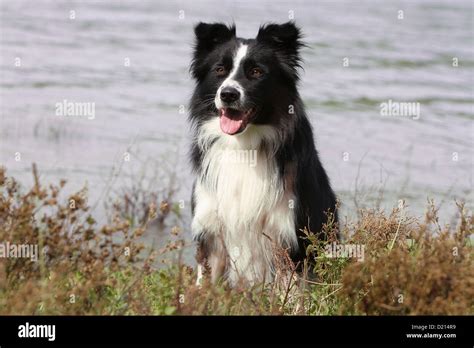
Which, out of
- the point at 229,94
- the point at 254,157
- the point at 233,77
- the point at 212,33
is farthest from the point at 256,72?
the point at 254,157

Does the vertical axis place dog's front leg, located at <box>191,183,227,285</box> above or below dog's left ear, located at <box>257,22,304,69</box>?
below

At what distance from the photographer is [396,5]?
2388 centimetres

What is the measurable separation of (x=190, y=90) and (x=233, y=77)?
3.20 feet

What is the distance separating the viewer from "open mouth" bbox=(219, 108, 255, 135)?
6906 mm

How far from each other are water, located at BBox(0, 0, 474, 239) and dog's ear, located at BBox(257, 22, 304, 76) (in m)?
1.27

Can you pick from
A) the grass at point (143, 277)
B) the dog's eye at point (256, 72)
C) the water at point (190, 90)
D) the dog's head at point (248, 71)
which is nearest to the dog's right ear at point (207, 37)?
the dog's head at point (248, 71)

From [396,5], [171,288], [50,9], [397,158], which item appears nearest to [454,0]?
[396,5]

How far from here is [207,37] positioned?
23.1 ft

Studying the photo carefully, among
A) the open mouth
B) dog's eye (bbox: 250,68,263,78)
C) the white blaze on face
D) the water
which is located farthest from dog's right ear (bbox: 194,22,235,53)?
the water

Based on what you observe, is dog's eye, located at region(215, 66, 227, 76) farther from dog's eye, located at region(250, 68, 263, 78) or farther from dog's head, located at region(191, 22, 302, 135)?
dog's eye, located at region(250, 68, 263, 78)

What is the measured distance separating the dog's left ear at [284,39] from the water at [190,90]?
127 centimetres

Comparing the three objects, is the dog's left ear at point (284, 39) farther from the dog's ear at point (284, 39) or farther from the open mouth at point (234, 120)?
the open mouth at point (234, 120)

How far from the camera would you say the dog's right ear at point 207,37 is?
23.0 ft
